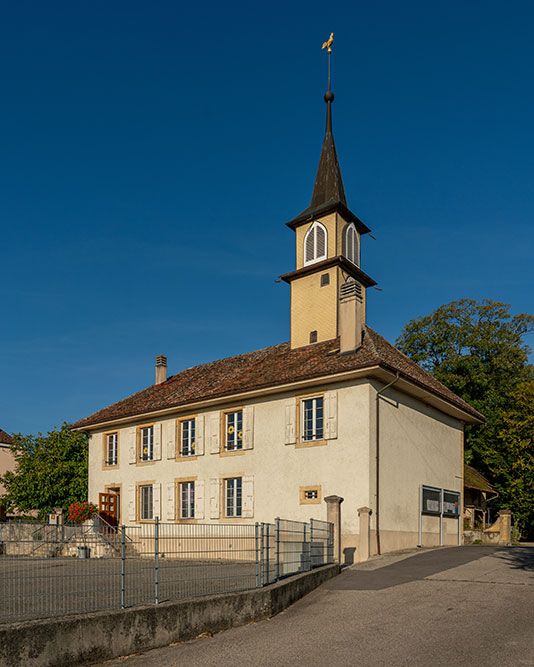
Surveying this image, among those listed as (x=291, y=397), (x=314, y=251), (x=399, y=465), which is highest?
(x=314, y=251)

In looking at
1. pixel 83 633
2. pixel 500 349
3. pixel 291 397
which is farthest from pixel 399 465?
pixel 500 349

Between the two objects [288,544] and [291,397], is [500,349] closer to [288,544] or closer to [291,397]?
[291,397]

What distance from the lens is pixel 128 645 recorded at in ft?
26.6

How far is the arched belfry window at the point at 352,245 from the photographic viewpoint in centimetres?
2602

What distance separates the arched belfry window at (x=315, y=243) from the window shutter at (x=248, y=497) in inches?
362

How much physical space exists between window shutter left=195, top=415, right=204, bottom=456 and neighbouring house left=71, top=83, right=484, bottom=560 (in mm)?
39

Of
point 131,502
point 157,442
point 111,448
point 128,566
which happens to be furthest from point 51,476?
point 128,566

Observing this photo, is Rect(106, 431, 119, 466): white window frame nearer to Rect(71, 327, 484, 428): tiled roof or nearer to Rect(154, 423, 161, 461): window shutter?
Rect(71, 327, 484, 428): tiled roof

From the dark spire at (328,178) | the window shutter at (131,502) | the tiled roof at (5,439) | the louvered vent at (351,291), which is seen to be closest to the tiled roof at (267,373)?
the louvered vent at (351,291)

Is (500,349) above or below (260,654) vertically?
above

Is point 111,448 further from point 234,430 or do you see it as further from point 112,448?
point 234,430

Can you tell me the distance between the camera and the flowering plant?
84.7 ft

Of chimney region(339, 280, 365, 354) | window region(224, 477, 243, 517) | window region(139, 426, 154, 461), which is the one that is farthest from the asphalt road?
window region(139, 426, 154, 461)

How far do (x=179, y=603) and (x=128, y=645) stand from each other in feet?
3.39
